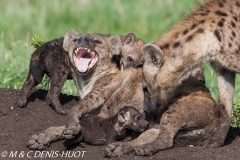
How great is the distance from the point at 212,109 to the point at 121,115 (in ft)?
3.18

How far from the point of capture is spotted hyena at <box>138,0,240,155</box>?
8367 mm

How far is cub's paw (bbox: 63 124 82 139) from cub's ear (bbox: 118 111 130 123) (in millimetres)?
497

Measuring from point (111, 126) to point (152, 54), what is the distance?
2.77ft

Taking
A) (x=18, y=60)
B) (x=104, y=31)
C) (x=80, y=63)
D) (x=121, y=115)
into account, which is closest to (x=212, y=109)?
(x=121, y=115)

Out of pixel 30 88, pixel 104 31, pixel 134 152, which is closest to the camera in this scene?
pixel 134 152

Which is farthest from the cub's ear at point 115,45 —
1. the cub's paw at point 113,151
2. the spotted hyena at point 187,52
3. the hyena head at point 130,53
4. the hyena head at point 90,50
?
the cub's paw at point 113,151

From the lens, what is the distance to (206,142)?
335 inches

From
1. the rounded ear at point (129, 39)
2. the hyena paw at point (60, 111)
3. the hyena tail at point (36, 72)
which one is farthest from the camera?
the rounded ear at point (129, 39)

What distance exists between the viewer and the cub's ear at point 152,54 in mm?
8203

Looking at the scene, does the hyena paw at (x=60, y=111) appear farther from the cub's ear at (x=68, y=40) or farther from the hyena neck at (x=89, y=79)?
the cub's ear at (x=68, y=40)

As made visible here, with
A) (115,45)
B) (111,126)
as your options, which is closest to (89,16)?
(115,45)

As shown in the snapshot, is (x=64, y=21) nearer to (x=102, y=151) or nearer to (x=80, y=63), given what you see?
(x=80, y=63)

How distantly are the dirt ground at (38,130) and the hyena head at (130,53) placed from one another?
782 mm

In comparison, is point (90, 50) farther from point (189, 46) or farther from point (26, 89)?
point (189, 46)
